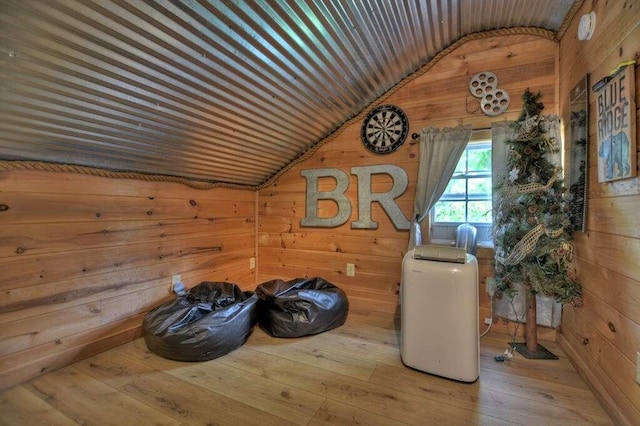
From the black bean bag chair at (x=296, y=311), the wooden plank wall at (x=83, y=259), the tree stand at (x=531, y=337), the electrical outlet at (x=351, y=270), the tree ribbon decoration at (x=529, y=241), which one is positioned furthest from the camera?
the electrical outlet at (x=351, y=270)

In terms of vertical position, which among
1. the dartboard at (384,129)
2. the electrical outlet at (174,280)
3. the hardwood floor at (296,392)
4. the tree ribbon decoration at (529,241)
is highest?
the dartboard at (384,129)

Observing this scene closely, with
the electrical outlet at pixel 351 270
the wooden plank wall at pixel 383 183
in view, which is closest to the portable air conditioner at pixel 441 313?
the wooden plank wall at pixel 383 183

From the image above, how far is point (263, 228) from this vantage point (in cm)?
316

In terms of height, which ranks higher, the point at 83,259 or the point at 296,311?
the point at 83,259

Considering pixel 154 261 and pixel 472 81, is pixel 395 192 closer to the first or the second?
pixel 472 81

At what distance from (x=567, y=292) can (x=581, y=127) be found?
0.99 metres

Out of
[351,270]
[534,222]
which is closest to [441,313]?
[534,222]

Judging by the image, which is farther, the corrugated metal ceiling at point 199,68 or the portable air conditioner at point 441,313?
the portable air conditioner at point 441,313

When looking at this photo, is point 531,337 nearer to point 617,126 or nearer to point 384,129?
point 617,126

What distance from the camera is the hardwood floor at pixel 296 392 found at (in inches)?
53.2

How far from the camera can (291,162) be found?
9.68ft

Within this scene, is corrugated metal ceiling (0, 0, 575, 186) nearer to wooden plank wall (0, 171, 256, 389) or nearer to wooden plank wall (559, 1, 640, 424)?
wooden plank wall (0, 171, 256, 389)

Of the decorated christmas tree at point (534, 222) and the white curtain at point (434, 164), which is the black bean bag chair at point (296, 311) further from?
the decorated christmas tree at point (534, 222)

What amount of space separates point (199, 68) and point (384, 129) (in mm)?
1598
